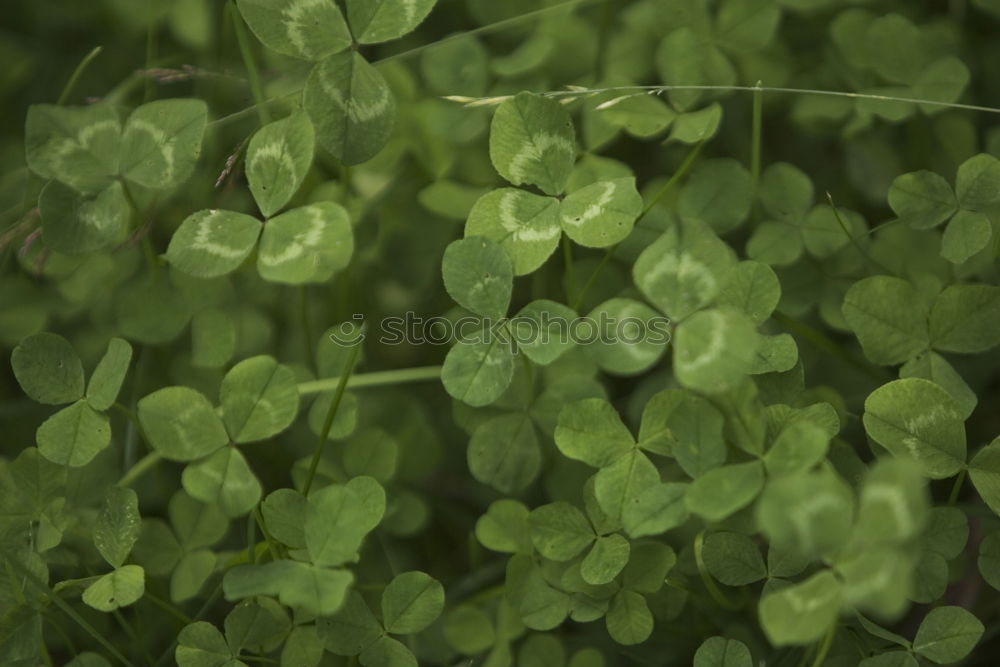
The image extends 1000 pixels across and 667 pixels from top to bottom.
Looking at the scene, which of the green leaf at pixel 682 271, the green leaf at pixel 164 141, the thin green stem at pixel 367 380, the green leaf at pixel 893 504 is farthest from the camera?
the thin green stem at pixel 367 380

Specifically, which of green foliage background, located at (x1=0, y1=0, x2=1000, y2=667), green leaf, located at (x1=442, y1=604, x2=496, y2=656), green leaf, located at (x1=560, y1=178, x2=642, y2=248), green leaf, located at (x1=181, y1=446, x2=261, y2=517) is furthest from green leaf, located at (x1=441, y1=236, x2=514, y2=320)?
green leaf, located at (x1=442, y1=604, x2=496, y2=656)

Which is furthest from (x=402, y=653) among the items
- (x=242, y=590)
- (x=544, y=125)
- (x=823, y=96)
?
(x=823, y=96)

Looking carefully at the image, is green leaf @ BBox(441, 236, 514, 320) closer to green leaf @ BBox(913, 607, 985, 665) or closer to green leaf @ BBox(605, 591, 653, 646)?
green leaf @ BBox(605, 591, 653, 646)

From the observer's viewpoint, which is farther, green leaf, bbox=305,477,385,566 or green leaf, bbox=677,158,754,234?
green leaf, bbox=677,158,754,234

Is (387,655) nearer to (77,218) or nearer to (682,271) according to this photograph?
(682,271)

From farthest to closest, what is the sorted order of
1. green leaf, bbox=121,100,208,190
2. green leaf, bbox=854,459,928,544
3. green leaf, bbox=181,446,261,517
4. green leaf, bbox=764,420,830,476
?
green leaf, bbox=121,100,208,190 < green leaf, bbox=181,446,261,517 < green leaf, bbox=764,420,830,476 < green leaf, bbox=854,459,928,544

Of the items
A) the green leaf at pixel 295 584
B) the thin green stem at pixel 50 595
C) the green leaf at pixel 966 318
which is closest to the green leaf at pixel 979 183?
the green leaf at pixel 966 318

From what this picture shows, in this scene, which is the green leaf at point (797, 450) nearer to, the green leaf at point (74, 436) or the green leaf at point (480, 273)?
the green leaf at point (480, 273)
